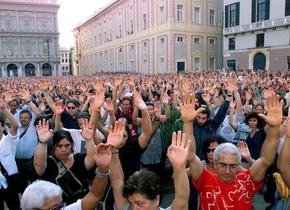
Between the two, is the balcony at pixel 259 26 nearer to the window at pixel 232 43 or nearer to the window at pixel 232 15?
the window at pixel 232 15

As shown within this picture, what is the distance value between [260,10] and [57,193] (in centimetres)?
2995

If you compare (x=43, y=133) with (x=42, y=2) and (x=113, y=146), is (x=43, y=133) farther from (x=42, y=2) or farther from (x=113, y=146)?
(x=42, y=2)

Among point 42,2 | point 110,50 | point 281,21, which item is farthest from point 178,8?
point 42,2

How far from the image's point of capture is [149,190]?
6.90 ft

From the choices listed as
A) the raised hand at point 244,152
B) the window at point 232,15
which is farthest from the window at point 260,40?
the raised hand at point 244,152

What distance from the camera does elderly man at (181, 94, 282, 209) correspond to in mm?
2537

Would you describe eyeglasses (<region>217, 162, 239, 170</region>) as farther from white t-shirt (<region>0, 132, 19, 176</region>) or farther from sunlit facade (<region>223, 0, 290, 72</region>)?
sunlit facade (<region>223, 0, 290, 72</region>)

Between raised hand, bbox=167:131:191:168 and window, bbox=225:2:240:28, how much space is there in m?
31.0

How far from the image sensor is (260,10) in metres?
28.5

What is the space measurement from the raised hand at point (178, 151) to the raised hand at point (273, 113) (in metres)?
0.84

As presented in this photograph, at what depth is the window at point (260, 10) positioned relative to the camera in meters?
27.6

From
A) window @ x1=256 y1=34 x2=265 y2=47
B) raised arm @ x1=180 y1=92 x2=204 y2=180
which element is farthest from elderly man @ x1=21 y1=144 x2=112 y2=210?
window @ x1=256 y1=34 x2=265 y2=47

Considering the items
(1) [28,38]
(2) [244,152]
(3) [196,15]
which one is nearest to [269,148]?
(2) [244,152]

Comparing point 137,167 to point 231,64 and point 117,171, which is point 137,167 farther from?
point 231,64
